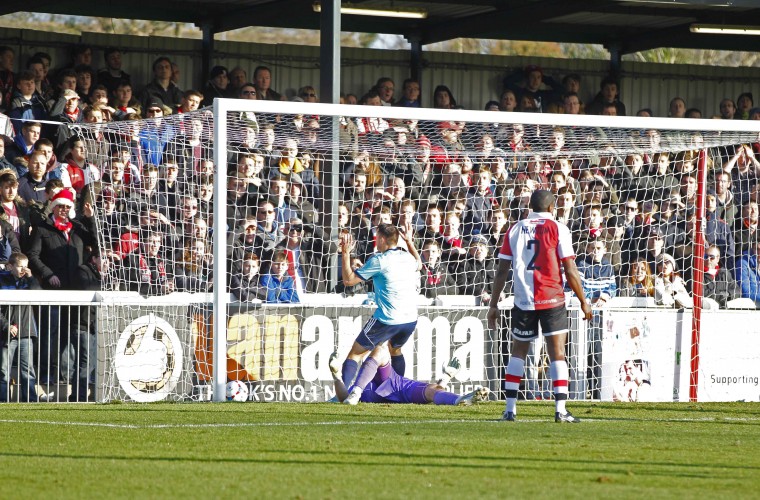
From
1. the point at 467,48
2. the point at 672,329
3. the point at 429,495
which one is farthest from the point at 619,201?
the point at 467,48

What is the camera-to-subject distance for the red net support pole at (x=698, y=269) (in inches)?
632

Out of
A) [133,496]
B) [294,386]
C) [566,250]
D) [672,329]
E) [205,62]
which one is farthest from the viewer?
[205,62]

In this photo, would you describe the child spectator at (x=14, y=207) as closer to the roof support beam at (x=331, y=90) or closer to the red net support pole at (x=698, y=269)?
the roof support beam at (x=331, y=90)

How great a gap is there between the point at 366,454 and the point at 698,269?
8.64 m

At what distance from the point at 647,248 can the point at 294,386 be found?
17.3 feet

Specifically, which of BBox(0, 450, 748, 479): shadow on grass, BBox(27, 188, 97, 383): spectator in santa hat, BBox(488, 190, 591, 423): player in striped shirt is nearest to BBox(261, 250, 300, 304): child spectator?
BBox(27, 188, 97, 383): spectator in santa hat

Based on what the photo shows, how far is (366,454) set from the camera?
8719 mm

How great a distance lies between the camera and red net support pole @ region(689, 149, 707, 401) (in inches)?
632

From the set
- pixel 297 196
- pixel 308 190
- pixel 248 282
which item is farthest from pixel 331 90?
pixel 248 282

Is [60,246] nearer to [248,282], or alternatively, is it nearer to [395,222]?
[248,282]

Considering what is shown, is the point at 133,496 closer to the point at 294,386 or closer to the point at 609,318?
the point at 294,386

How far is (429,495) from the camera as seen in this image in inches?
271

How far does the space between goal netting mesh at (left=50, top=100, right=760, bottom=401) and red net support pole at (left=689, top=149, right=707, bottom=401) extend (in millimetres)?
34

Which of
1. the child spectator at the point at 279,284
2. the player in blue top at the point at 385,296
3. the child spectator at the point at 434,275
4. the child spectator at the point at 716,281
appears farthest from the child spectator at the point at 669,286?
the child spectator at the point at 279,284
